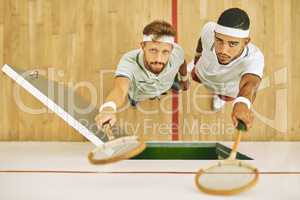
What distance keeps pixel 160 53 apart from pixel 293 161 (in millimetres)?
863

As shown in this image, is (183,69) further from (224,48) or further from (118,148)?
(118,148)

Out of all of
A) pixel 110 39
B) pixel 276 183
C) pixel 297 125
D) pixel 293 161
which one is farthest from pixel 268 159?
pixel 110 39

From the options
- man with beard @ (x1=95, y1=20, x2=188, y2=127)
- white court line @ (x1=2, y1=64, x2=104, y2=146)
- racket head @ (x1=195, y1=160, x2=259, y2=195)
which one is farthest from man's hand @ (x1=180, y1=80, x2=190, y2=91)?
racket head @ (x1=195, y1=160, x2=259, y2=195)

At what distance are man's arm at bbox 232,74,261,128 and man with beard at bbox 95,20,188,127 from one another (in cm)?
33

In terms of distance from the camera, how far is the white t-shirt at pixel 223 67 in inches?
91.0

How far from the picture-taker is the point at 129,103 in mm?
2480

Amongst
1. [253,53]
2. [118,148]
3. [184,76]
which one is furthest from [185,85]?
[118,148]

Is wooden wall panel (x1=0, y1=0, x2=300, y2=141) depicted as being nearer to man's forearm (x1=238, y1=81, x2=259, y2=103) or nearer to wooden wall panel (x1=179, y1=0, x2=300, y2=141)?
wooden wall panel (x1=179, y1=0, x2=300, y2=141)

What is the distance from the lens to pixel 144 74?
2338 mm

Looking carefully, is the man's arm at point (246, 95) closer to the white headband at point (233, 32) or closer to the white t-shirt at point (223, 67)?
the white t-shirt at point (223, 67)

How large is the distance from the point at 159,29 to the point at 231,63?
1.47 feet

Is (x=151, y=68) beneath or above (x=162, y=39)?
beneath

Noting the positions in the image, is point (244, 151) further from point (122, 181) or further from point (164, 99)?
point (122, 181)

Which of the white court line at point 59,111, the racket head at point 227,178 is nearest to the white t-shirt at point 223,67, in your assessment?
the white court line at point 59,111
